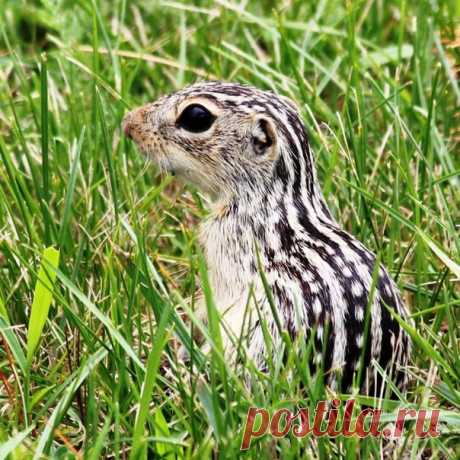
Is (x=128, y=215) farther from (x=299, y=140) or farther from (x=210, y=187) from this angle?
(x=299, y=140)

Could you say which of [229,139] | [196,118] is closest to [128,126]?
[196,118]

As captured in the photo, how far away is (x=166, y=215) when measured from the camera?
14.2 feet

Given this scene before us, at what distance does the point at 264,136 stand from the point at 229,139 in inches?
5.5

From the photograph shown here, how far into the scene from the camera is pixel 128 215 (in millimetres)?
4062

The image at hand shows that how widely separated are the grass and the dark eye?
0.93 feet

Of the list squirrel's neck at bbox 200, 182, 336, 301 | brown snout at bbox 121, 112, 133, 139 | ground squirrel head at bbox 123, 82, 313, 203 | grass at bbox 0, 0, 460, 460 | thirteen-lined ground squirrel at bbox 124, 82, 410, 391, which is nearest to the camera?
grass at bbox 0, 0, 460, 460

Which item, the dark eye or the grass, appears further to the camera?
the dark eye

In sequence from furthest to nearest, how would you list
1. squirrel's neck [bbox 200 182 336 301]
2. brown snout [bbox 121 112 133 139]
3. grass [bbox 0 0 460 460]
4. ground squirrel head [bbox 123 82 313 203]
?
A: brown snout [bbox 121 112 133 139], ground squirrel head [bbox 123 82 313 203], squirrel's neck [bbox 200 182 336 301], grass [bbox 0 0 460 460]

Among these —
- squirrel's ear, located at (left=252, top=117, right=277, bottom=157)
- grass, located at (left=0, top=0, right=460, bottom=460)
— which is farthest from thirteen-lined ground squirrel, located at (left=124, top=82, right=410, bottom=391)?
grass, located at (left=0, top=0, right=460, bottom=460)

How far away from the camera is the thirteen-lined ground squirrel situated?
316cm

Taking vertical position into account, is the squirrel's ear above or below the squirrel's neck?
above

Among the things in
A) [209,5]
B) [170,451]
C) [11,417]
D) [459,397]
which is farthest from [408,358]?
[209,5]

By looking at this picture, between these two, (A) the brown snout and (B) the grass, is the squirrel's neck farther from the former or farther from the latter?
(A) the brown snout

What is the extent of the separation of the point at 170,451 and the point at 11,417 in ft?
1.64
